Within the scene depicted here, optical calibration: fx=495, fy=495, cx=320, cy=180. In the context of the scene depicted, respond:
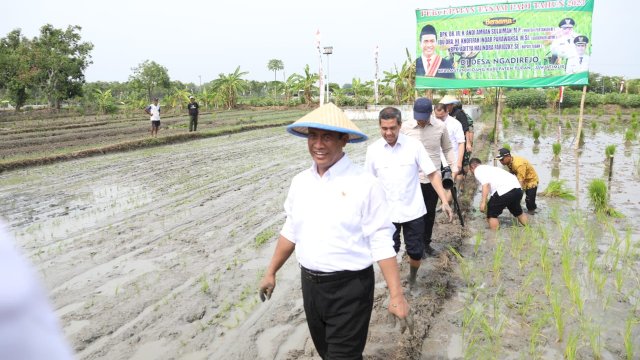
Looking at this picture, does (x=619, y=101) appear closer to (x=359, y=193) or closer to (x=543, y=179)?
(x=543, y=179)

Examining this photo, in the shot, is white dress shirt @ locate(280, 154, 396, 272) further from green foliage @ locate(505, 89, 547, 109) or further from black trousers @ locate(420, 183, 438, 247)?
green foliage @ locate(505, 89, 547, 109)

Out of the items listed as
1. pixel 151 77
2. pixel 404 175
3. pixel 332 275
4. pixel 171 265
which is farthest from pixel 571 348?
pixel 151 77

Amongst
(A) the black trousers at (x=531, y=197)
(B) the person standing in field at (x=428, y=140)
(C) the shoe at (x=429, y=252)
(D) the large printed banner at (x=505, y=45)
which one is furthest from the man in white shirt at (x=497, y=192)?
(D) the large printed banner at (x=505, y=45)

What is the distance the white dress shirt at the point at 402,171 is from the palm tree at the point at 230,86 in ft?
106

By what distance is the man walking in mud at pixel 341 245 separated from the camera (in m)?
2.18

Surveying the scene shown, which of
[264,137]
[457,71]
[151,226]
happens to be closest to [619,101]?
[264,137]

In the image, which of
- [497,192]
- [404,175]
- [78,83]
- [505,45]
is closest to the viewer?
[404,175]

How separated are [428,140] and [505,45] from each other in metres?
4.85

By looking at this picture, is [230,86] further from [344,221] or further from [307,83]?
[344,221]

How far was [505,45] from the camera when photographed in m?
8.55

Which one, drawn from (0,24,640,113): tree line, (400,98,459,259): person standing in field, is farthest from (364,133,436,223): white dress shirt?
(0,24,640,113): tree line

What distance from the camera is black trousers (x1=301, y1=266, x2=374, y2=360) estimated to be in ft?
7.19

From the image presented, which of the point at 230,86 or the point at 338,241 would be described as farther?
the point at 230,86

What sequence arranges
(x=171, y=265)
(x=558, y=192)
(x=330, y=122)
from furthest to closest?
(x=558, y=192)
(x=171, y=265)
(x=330, y=122)
